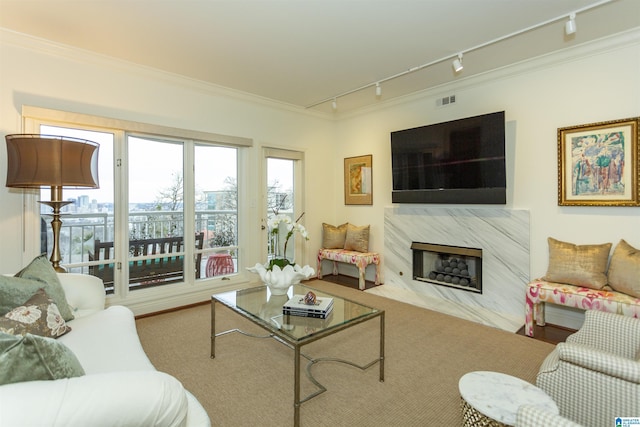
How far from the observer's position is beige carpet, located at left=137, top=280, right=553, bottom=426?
1.89 m

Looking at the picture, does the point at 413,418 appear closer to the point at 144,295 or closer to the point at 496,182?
the point at 496,182

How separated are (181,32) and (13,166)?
5.51 feet

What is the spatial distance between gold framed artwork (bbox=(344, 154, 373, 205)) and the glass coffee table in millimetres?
2671

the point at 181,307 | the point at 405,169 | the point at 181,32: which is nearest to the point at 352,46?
the point at 181,32

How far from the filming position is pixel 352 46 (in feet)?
10.00

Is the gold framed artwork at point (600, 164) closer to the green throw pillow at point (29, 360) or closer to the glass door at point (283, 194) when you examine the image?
the glass door at point (283, 194)

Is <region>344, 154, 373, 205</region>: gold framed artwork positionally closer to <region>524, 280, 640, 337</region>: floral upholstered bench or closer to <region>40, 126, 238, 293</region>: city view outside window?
<region>40, 126, 238, 293</region>: city view outside window

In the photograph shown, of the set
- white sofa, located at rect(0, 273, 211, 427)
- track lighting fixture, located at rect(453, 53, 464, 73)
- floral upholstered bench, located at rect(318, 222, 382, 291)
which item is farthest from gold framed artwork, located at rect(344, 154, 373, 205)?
white sofa, located at rect(0, 273, 211, 427)

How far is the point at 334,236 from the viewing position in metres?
5.10

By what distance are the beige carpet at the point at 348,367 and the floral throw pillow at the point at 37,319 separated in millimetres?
839

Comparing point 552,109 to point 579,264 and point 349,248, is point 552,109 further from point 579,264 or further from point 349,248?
point 349,248

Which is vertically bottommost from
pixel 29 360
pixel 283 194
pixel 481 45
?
pixel 29 360

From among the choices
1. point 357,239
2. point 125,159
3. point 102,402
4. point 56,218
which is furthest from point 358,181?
point 102,402

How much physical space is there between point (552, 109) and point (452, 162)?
1071 millimetres
